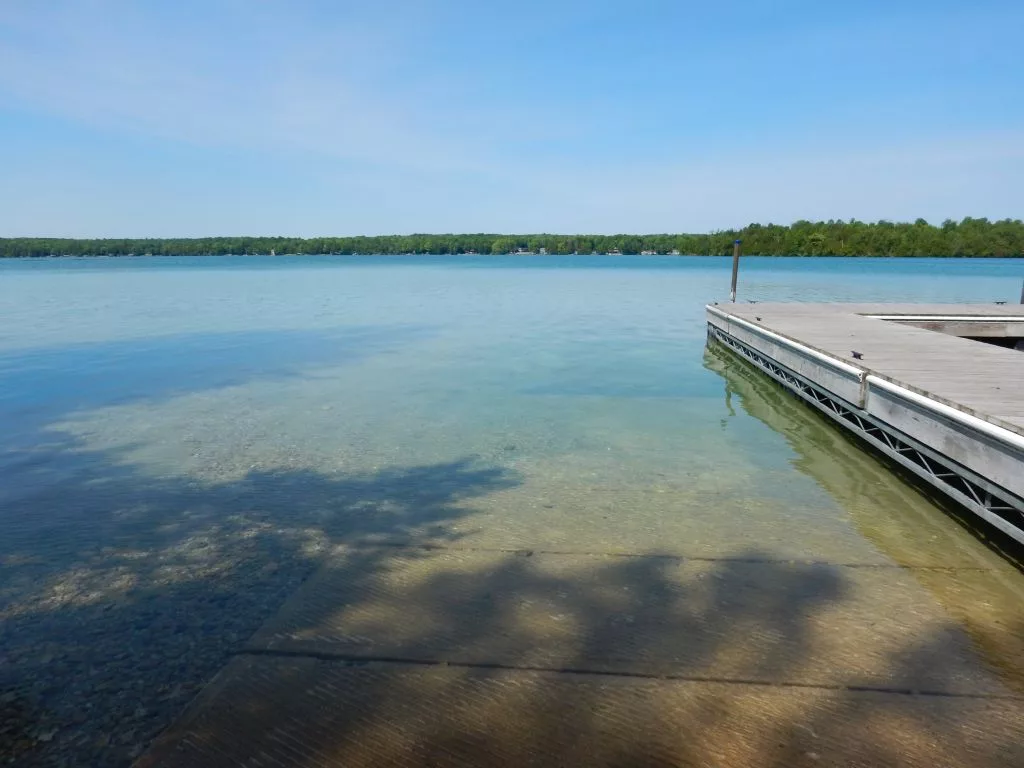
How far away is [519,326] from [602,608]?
69.6ft

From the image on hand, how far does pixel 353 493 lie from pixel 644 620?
A: 13.9 feet

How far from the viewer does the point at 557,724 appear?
3781mm

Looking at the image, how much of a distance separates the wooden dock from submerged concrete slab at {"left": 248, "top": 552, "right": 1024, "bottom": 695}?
1520mm

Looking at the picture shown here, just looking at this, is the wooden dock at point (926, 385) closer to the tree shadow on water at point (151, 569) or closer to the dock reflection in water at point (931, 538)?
the dock reflection in water at point (931, 538)

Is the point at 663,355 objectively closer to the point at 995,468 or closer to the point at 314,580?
the point at 995,468

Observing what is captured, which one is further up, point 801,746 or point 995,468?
point 995,468

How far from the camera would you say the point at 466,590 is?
5.44 m

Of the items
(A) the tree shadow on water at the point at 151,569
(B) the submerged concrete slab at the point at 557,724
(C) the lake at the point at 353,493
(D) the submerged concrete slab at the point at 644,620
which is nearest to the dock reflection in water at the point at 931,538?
(C) the lake at the point at 353,493

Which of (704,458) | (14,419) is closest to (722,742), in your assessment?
(704,458)

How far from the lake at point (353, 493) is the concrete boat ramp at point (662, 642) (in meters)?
0.09

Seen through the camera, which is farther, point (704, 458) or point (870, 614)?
point (704, 458)

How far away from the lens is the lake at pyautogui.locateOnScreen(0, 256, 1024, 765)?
4.85 m

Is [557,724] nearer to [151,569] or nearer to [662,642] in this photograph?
[662,642]

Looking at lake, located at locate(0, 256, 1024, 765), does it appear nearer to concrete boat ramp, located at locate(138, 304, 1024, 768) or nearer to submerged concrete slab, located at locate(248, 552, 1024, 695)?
concrete boat ramp, located at locate(138, 304, 1024, 768)
